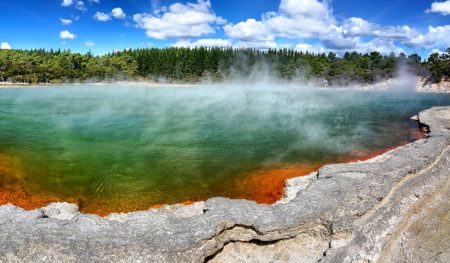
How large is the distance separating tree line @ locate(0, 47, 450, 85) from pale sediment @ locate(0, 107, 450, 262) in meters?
75.3

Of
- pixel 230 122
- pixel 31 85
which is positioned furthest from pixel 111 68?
pixel 230 122

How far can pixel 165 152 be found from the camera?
18219 millimetres

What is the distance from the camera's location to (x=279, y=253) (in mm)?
8336

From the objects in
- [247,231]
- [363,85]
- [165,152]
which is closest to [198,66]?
[363,85]

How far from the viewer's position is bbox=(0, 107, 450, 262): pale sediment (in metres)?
7.47

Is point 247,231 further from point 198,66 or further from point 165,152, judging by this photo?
point 198,66

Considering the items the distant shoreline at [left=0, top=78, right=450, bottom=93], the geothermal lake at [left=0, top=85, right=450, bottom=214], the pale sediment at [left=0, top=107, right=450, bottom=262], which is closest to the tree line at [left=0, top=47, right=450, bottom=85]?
the distant shoreline at [left=0, top=78, right=450, bottom=93]

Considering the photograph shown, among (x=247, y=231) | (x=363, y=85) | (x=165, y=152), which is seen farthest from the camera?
(x=363, y=85)

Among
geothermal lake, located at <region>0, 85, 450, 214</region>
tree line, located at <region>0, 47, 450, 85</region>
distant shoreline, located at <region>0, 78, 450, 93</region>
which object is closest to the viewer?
geothermal lake, located at <region>0, 85, 450, 214</region>

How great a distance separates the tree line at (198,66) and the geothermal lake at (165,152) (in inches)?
2067

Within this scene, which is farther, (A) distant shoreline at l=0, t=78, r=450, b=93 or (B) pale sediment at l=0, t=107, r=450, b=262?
(A) distant shoreline at l=0, t=78, r=450, b=93

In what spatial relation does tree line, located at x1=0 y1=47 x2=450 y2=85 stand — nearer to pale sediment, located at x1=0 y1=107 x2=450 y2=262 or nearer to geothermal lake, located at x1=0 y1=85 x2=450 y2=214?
geothermal lake, located at x1=0 y1=85 x2=450 y2=214

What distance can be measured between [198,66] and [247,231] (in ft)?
284

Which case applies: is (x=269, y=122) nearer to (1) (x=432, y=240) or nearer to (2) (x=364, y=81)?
(1) (x=432, y=240)
